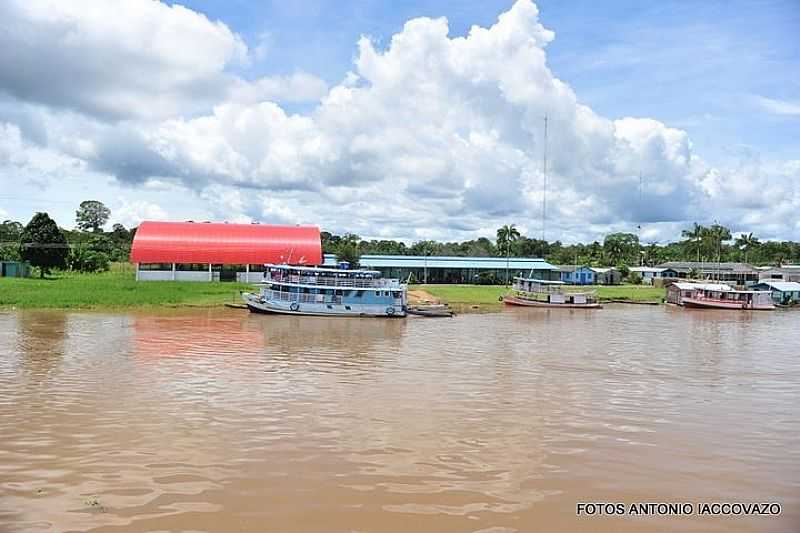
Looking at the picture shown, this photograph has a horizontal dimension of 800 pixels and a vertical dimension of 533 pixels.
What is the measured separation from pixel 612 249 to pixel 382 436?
322 feet

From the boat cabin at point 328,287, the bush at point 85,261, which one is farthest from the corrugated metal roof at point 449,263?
the boat cabin at point 328,287

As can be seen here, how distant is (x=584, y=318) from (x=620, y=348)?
1713cm

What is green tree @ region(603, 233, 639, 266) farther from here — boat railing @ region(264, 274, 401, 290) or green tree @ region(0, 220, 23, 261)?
green tree @ region(0, 220, 23, 261)

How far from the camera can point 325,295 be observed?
4416cm

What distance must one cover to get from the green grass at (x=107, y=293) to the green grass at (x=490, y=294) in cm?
1762

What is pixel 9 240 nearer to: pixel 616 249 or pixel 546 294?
pixel 546 294

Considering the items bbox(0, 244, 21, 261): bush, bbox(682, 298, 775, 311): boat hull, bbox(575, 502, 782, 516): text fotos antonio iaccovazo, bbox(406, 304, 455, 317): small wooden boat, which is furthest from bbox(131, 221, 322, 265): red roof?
bbox(575, 502, 782, 516): text fotos antonio iaccovazo

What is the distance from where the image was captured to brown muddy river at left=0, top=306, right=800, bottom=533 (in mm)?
10070

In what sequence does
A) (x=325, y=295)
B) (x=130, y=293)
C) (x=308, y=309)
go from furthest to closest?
(x=130, y=293), (x=325, y=295), (x=308, y=309)

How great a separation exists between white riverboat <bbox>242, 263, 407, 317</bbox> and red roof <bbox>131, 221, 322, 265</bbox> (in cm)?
1718

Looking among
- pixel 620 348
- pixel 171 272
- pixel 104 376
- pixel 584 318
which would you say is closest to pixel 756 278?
pixel 584 318

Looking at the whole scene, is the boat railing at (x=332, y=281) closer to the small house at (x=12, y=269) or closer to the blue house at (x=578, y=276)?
the small house at (x=12, y=269)

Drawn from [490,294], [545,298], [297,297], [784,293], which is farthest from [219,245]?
[784,293]

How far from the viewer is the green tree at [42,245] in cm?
6106
